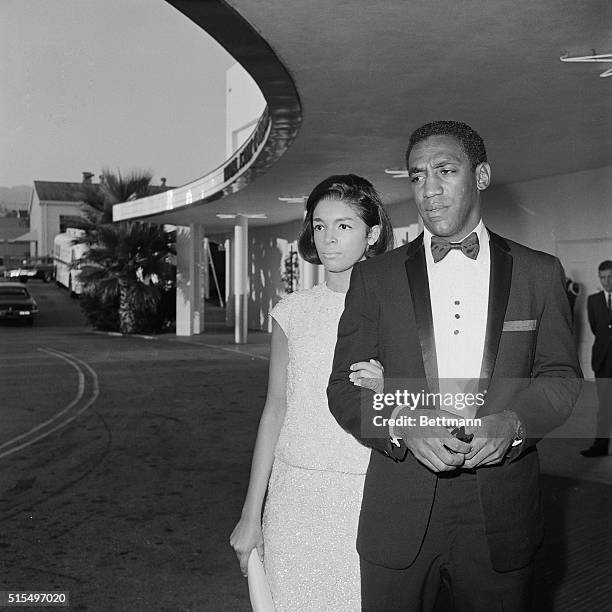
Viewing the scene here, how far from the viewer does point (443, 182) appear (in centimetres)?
185

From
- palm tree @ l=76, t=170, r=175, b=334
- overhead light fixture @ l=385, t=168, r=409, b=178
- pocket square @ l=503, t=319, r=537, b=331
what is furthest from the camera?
palm tree @ l=76, t=170, r=175, b=334

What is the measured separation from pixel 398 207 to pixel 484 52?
39.5 ft

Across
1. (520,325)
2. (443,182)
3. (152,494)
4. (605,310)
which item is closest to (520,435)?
(520,325)

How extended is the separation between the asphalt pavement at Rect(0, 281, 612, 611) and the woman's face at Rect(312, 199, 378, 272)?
257 centimetres

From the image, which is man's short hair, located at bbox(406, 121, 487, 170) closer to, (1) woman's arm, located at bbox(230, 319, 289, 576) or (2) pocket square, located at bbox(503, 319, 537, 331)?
(2) pocket square, located at bbox(503, 319, 537, 331)

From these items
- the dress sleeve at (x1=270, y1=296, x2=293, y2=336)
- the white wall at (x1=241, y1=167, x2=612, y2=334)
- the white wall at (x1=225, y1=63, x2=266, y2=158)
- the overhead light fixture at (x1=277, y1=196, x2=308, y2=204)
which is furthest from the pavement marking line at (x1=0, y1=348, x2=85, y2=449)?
the white wall at (x1=225, y1=63, x2=266, y2=158)

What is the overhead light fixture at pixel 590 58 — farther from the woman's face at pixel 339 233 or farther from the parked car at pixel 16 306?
the parked car at pixel 16 306

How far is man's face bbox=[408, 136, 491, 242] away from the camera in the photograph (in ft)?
6.09

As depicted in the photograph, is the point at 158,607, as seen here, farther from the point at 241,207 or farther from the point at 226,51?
the point at 241,207

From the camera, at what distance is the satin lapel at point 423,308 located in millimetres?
1829

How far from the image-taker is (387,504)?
192 cm

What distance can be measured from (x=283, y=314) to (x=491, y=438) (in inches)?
38.3

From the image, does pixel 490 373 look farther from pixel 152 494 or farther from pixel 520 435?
pixel 152 494

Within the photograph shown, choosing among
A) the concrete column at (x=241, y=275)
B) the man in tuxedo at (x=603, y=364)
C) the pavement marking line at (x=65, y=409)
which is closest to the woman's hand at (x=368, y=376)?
the man in tuxedo at (x=603, y=364)
